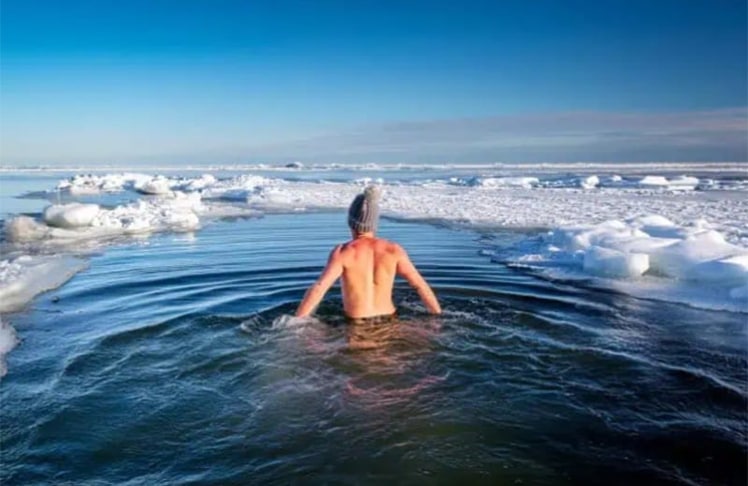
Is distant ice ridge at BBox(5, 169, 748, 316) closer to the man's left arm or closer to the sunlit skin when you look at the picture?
the sunlit skin

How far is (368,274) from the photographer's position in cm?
605

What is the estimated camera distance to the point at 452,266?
962 cm

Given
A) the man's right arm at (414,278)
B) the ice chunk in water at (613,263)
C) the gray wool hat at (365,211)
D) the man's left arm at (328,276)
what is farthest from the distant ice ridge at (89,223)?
the ice chunk in water at (613,263)

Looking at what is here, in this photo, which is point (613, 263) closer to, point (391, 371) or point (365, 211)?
point (365, 211)

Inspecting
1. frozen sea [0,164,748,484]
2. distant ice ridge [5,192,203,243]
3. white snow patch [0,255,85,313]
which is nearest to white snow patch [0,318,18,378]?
frozen sea [0,164,748,484]

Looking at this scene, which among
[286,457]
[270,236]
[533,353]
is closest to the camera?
[286,457]

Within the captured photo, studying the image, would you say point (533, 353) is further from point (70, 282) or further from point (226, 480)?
point (70, 282)

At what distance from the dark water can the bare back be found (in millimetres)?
283

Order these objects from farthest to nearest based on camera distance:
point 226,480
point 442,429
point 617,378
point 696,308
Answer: point 696,308, point 617,378, point 442,429, point 226,480

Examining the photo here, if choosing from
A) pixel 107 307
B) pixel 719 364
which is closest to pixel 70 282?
pixel 107 307

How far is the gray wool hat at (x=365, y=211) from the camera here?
581 cm

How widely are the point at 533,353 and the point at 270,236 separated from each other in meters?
9.37

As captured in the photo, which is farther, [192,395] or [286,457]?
[192,395]

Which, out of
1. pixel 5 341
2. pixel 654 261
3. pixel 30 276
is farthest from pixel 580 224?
pixel 5 341
